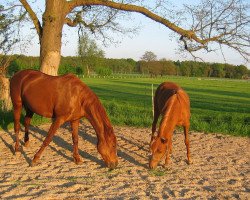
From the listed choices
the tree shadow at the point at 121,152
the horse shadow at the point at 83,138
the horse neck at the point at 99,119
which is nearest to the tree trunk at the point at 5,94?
the horse shadow at the point at 83,138

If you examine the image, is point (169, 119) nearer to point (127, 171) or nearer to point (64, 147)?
point (127, 171)

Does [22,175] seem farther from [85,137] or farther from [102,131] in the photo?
[85,137]

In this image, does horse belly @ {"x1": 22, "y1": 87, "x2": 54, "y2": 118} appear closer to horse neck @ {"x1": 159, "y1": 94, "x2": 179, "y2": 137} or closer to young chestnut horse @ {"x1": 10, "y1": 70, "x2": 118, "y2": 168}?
young chestnut horse @ {"x1": 10, "y1": 70, "x2": 118, "y2": 168}

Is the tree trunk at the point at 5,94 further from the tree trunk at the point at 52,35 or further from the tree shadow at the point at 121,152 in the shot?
the tree shadow at the point at 121,152

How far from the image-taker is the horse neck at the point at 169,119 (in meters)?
6.57

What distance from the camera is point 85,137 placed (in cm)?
980

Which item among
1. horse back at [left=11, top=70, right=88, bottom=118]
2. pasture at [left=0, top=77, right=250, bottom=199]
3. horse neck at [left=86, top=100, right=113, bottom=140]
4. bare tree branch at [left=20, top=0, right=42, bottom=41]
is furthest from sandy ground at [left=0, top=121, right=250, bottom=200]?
bare tree branch at [left=20, top=0, right=42, bottom=41]

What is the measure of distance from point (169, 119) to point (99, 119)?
4.61 feet

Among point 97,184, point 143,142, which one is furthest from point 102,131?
point 143,142

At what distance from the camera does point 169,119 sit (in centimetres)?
675

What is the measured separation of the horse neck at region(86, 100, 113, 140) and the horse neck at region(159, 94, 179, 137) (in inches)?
40.4

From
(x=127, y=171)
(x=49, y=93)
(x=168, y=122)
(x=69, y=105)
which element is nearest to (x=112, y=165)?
(x=127, y=171)

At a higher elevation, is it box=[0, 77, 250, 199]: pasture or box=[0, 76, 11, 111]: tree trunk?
box=[0, 76, 11, 111]: tree trunk

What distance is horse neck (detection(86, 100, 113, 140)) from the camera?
6.75 m
